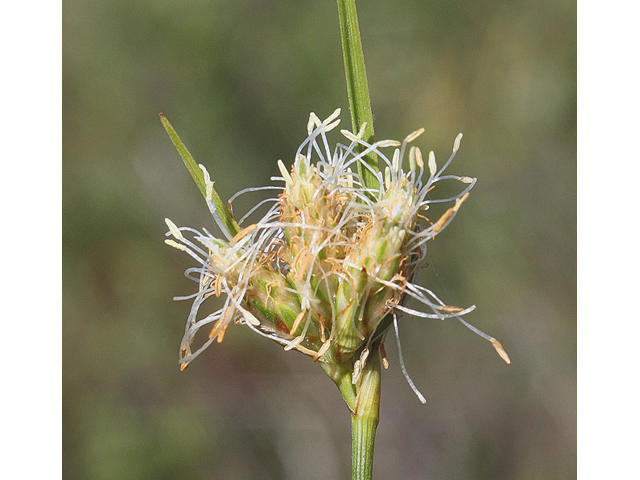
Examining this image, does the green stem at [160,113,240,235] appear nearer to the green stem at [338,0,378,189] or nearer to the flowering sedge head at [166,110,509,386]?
the flowering sedge head at [166,110,509,386]

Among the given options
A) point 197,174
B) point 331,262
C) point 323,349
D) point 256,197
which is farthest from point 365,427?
point 256,197

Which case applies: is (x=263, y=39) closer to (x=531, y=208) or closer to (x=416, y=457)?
(x=531, y=208)

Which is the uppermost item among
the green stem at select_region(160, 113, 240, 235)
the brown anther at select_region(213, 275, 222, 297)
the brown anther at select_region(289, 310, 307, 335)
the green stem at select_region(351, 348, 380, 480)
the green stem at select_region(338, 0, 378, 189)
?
the green stem at select_region(338, 0, 378, 189)

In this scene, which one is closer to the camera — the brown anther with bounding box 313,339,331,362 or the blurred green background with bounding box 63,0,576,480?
the brown anther with bounding box 313,339,331,362

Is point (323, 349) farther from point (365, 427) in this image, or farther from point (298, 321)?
point (365, 427)

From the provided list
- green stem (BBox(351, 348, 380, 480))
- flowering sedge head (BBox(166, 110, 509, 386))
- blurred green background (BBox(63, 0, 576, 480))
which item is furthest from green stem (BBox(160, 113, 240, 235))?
blurred green background (BBox(63, 0, 576, 480))

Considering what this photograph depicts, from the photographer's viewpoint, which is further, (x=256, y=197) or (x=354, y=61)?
(x=256, y=197)

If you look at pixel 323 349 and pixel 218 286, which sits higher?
pixel 218 286
